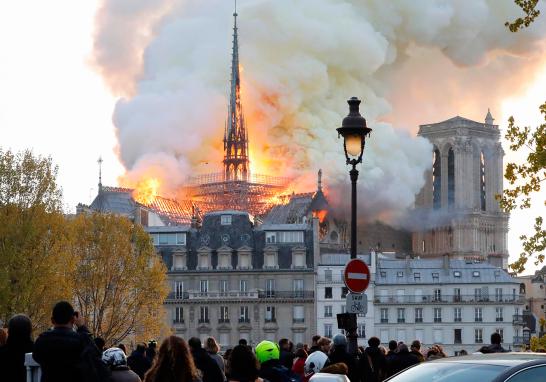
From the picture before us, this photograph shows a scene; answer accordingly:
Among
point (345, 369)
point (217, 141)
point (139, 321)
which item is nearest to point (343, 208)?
point (217, 141)

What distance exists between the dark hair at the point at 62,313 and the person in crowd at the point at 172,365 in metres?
2.01

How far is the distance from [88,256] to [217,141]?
63194 mm

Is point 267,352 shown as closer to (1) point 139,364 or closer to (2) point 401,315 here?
(1) point 139,364

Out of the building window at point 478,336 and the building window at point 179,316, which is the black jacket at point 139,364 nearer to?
the building window at point 179,316

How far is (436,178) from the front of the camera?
6284 inches

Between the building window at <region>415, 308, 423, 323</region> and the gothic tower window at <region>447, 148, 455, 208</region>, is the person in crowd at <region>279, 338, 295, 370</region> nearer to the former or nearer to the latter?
the building window at <region>415, 308, 423, 323</region>

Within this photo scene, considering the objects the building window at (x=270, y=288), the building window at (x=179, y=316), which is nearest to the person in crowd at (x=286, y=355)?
the building window at (x=270, y=288)

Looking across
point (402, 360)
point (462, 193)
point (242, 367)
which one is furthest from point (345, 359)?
point (462, 193)

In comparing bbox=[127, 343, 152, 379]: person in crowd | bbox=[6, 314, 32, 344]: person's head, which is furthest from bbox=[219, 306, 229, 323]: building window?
bbox=[6, 314, 32, 344]: person's head

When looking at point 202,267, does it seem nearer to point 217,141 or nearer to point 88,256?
point 88,256

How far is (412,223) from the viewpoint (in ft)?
490

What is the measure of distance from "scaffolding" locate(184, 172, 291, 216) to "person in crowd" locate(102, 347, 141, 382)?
115 m

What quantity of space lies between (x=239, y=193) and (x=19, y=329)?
119m

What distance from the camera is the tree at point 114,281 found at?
3086 inches
